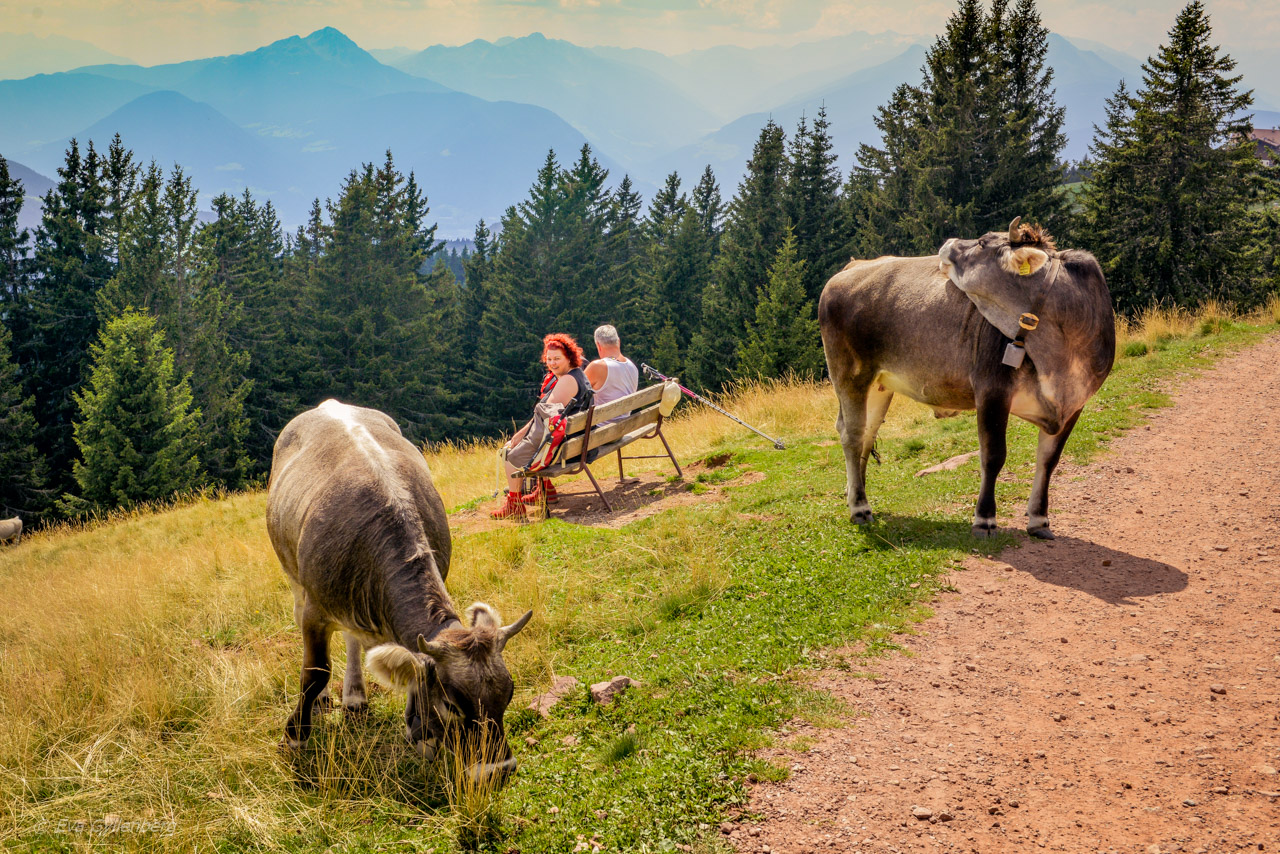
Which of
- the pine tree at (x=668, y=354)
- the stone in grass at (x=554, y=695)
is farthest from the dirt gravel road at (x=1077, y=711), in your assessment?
the pine tree at (x=668, y=354)

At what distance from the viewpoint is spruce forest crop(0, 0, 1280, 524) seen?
Answer: 2644cm

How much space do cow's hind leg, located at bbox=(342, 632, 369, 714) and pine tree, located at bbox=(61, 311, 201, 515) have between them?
29.0 meters

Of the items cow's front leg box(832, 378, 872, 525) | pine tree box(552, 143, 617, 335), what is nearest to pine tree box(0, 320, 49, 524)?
pine tree box(552, 143, 617, 335)

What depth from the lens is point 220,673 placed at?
18.2ft

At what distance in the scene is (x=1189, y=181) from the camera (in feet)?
83.1

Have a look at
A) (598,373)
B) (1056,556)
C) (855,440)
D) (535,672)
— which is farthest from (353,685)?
(598,373)

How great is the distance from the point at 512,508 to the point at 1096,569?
634 cm

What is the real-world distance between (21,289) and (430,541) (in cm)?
4890

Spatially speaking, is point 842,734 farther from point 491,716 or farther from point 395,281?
point 395,281

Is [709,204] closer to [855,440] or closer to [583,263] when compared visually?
[583,263]

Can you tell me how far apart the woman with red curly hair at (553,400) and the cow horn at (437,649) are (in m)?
5.48

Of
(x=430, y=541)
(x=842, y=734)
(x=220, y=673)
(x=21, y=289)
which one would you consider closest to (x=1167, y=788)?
(x=842, y=734)

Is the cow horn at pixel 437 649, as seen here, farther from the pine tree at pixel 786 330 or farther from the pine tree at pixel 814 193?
the pine tree at pixel 814 193

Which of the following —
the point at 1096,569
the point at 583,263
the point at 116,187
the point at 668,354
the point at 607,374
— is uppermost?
the point at 116,187
